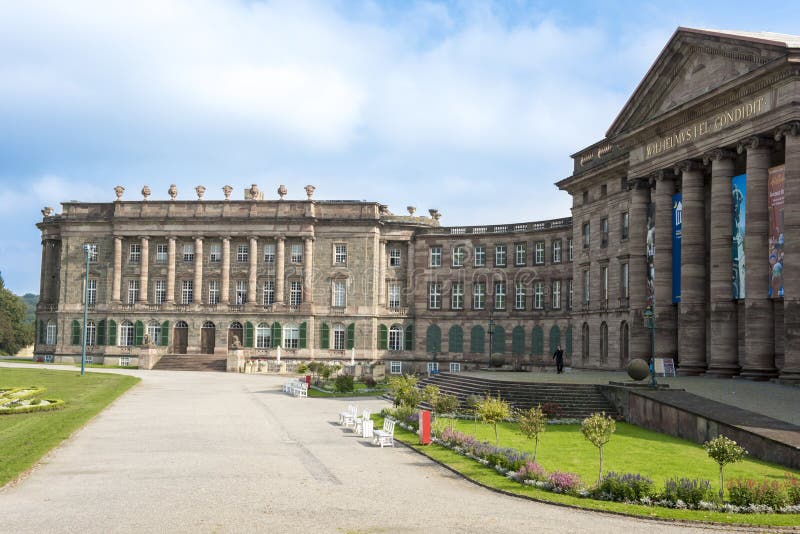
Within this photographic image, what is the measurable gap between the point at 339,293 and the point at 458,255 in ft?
40.8

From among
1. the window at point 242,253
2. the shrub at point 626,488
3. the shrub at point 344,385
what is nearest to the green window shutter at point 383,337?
the window at point 242,253

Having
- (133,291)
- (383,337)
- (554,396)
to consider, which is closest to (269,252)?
(383,337)

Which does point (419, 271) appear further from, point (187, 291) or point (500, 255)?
point (187, 291)

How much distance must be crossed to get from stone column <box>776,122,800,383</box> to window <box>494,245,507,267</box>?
43.8 metres

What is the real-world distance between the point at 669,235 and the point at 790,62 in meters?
13.6

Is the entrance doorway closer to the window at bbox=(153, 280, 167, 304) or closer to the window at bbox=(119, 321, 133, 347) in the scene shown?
the window at bbox=(153, 280, 167, 304)

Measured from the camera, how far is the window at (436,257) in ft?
278

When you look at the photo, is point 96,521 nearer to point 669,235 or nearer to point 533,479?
point 533,479

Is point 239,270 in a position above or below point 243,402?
above

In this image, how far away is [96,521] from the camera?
1695cm

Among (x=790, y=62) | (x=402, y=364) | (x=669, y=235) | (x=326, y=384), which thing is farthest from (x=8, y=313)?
(x=790, y=62)

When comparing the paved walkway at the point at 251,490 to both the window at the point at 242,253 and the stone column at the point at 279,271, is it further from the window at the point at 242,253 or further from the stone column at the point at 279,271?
the window at the point at 242,253

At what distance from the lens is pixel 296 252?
8606cm

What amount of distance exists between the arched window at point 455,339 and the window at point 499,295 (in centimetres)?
448
